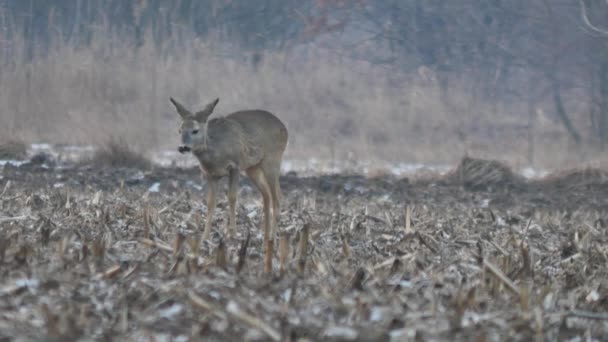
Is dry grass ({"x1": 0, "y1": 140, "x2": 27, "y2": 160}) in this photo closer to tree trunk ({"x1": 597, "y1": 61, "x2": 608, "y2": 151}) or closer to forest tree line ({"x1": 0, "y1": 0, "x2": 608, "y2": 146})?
forest tree line ({"x1": 0, "y1": 0, "x2": 608, "y2": 146})

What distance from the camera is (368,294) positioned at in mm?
4047

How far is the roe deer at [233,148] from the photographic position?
8297mm

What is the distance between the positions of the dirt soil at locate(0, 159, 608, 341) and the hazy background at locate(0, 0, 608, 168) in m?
11.7

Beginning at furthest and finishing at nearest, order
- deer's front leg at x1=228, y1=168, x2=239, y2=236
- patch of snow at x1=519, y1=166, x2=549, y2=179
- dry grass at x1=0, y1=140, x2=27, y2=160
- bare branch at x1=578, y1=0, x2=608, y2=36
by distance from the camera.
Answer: bare branch at x1=578, y1=0, x2=608, y2=36 → patch of snow at x1=519, y1=166, x2=549, y2=179 → dry grass at x1=0, y1=140, x2=27, y2=160 → deer's front leg at x1=228, y1=168, x2=239, y2=236

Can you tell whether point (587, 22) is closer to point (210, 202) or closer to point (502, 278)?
point (210, 202)

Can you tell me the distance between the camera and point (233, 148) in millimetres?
8438

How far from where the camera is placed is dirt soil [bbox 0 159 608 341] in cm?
341

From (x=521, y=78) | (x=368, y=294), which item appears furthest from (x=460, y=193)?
(x=521, y=78)

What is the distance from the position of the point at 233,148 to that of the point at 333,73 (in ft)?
50.9

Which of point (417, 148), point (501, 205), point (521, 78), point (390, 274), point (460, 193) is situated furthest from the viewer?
point (521, 78)

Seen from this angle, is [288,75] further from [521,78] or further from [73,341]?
[73,341]

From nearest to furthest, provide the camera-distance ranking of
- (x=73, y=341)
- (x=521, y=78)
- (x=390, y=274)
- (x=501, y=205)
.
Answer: (x=73, y=341) < (x=390, y=274) < (x=501, y=205) < (x=521, y=78)

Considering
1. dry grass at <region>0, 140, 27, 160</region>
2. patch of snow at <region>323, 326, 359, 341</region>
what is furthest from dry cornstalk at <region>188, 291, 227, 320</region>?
dry grass at <region>0, 140, 27, 160</region>

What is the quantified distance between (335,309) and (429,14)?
22.6 metres
